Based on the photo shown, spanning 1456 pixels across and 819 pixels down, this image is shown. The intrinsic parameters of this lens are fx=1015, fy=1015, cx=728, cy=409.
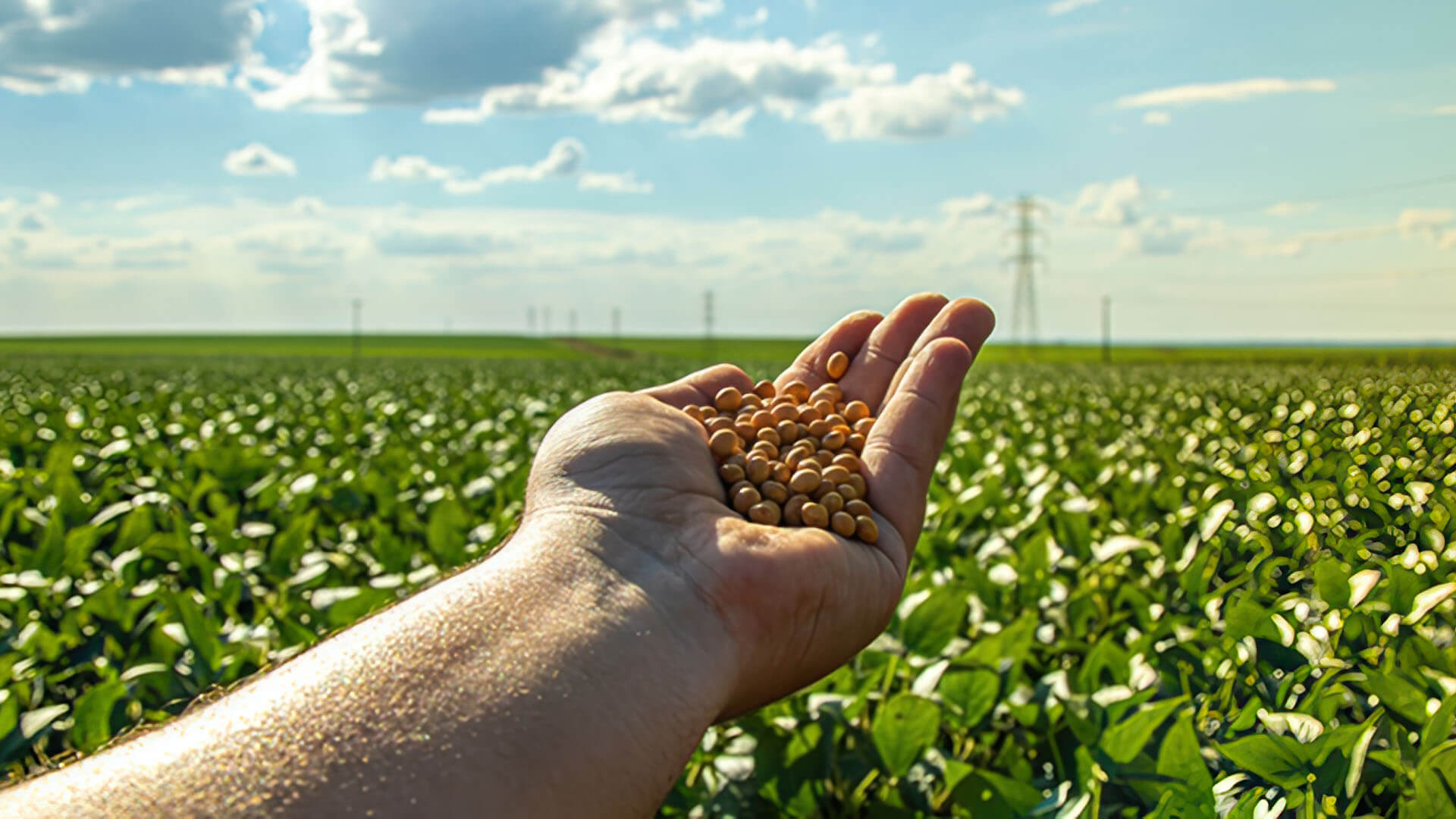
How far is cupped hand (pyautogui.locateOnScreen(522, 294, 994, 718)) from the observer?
203 centimetres

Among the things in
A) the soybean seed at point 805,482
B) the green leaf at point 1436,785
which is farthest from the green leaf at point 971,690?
the green leaf at point 1436,785

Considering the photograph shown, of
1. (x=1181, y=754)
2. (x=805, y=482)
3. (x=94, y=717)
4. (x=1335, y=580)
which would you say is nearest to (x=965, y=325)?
(x=805, y=482)

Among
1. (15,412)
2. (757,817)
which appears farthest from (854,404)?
(15,412)

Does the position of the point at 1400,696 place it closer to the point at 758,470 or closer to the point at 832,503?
the point at 832,503

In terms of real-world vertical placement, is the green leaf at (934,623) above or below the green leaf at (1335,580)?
below

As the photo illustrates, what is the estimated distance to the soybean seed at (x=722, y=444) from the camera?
2637mm

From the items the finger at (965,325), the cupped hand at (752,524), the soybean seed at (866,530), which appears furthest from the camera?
the finger at (965,325)

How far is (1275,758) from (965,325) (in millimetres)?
1540

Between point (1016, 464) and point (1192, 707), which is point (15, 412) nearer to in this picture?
point (1016, 464)

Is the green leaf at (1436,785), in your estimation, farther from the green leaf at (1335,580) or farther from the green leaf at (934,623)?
the green leaf at (934,623)

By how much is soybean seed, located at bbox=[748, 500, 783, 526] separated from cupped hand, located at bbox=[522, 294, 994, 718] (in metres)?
0.05

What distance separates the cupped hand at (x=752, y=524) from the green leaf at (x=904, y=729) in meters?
0.35

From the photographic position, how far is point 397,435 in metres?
7.76

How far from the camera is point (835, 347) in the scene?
3449mm
